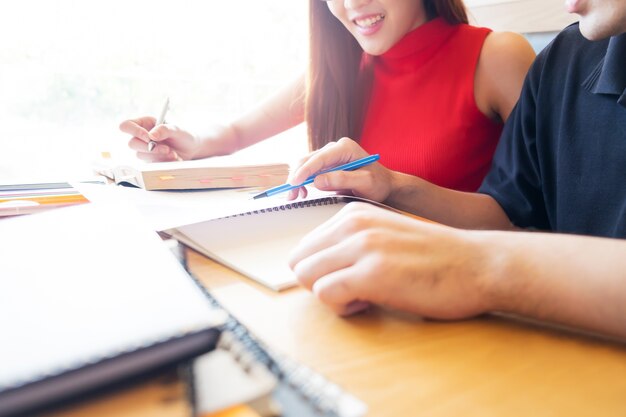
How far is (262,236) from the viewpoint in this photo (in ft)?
1.65

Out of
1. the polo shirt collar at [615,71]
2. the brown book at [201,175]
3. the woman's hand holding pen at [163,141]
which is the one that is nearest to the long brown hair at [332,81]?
the woman's hand holding pen at [163,141]

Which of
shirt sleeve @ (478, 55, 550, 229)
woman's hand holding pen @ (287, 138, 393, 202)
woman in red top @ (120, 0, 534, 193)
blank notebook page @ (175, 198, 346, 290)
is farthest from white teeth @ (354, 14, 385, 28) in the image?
blank notebook page @ (175, 198, 346, 290)

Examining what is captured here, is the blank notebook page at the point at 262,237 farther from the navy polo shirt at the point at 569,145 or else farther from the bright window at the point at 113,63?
the bright window at the point at 113,63

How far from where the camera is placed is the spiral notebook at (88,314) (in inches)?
8.5

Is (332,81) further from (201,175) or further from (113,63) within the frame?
(113,63)

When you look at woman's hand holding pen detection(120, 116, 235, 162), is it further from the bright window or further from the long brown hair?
the bright window

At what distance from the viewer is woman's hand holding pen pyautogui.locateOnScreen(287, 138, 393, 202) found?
0.58 m

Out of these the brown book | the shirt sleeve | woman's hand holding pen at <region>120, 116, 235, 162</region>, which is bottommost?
the shirt sleeve

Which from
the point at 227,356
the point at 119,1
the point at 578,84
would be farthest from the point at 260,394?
the point at 119,1

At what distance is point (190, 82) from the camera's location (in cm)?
213

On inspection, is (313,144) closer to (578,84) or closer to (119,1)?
(578,84)

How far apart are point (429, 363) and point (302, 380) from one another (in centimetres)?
9

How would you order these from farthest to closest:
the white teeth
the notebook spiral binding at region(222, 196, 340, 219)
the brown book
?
1. the white teeth
2. the brown book
3. the notebook spiral binding at region(222, 196, 340, 219)

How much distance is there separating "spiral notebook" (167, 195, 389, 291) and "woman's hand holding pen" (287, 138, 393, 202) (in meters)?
0.02
